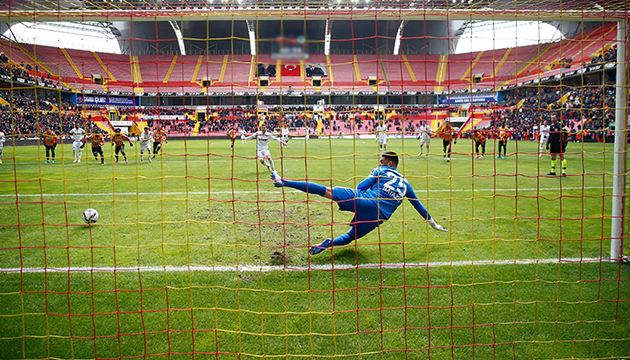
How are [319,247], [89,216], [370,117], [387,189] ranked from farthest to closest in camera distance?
[370,117], [89,216], [319,247], [387,189]

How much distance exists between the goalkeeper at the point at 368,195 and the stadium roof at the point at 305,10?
80.1 inches

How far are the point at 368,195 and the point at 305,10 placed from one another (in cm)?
270

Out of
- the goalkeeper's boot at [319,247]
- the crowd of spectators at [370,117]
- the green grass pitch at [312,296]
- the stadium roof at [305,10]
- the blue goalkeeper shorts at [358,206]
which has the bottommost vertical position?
the green grass pitch at [312,296]

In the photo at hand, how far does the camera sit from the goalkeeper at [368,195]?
5.66 metres

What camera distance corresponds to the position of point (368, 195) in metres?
5.86

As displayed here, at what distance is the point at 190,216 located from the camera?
8.44 meters

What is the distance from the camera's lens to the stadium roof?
4688mm

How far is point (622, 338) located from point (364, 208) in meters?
3.16

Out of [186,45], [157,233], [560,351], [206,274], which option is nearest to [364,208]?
[206,274]

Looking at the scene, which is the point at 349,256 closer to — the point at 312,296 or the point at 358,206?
the point at 358,206

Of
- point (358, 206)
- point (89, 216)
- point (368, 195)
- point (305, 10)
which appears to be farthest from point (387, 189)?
point (89, 216)

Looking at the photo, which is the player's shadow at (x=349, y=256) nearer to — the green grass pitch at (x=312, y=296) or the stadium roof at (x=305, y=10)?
the green grass pitch at (x=312, y=296)

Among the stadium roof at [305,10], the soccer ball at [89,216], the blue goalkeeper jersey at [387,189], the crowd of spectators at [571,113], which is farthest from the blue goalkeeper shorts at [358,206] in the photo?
the crowd of spectators at [571,113]

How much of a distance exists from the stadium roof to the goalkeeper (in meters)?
2.03
